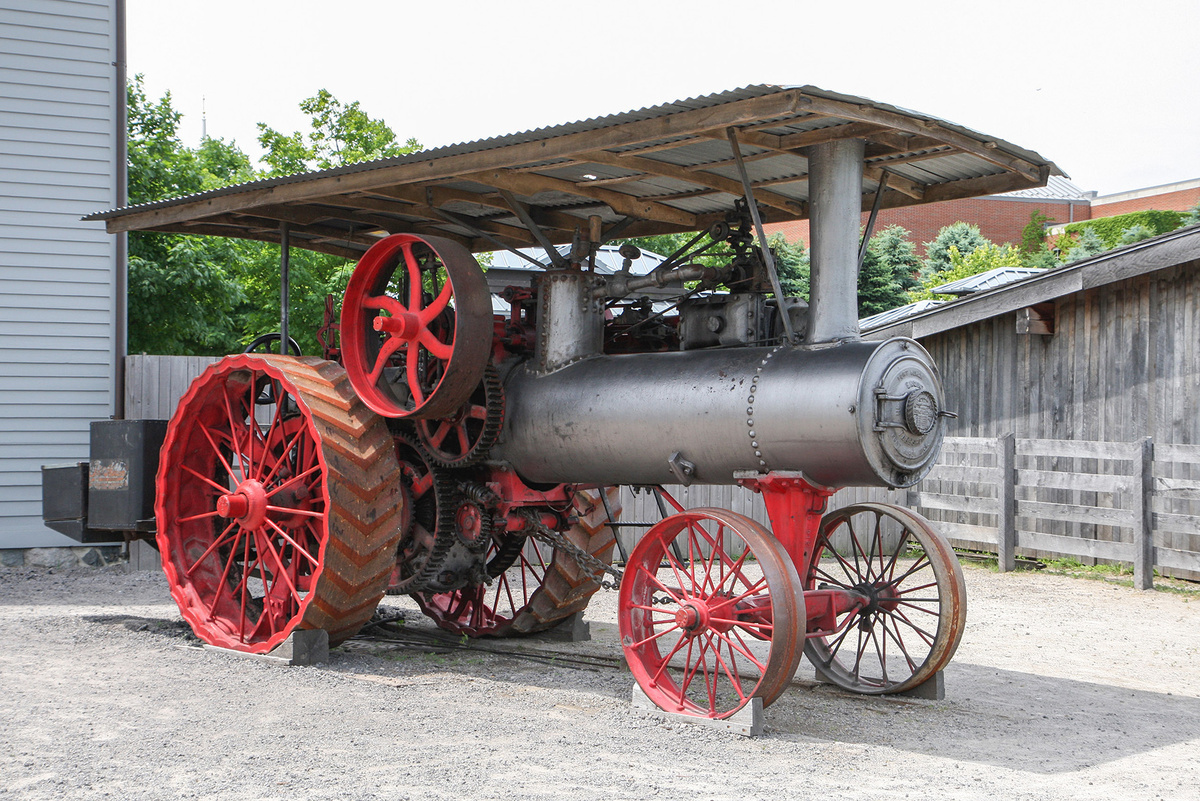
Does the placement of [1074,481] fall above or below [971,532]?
above

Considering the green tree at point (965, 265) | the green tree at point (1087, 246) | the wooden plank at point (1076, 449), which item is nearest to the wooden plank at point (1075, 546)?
the wooden plank at point (1076, 449)

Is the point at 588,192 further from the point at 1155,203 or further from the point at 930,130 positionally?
the point at 1155,203

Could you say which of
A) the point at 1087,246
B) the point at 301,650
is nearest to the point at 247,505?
the point at 301,650

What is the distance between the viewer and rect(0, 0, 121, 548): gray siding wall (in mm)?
10539

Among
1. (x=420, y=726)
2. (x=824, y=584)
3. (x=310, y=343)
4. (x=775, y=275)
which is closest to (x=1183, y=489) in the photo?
(x=824, y=584)

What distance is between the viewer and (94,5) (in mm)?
10922

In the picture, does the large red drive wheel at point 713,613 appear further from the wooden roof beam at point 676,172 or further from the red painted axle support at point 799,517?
the wooden roof beam at point 676,172

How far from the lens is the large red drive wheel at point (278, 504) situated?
6438 millimetres

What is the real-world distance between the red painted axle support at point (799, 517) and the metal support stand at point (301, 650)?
261 centimetres

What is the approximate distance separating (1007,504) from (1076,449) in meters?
1.04

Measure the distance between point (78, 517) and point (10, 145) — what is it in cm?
427

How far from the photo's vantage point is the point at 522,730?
5.31 m

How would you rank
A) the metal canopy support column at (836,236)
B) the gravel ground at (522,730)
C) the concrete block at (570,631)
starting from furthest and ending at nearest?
1. the concrete block at (570,631)
2. the metal canopy support column at (836,236)
3. the gravel ground at (522,730)

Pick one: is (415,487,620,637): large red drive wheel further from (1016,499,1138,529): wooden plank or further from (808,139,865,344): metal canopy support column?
(1016,499,1138,529): wooden plank
